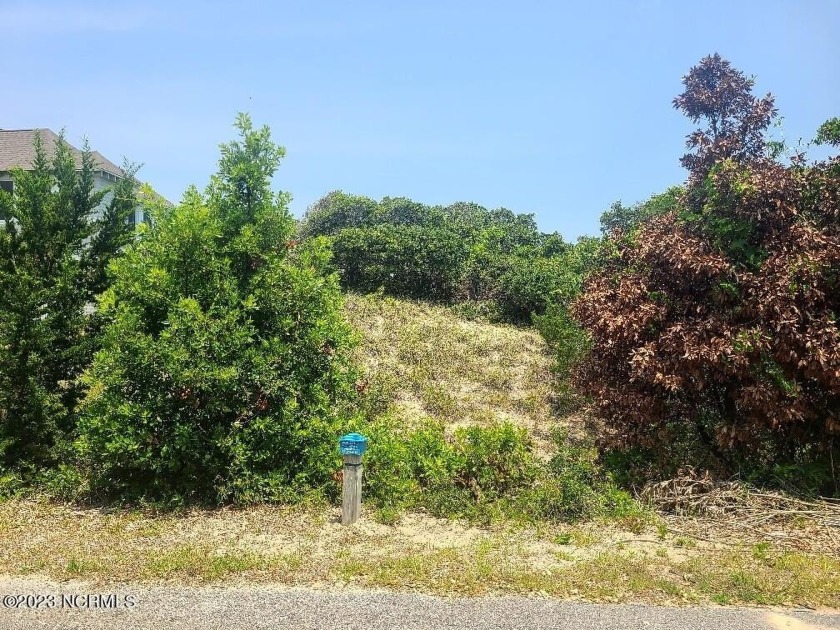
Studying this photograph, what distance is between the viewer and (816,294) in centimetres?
604

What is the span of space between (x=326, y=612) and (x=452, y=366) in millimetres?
9215

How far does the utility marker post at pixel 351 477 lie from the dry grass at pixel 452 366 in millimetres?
3650

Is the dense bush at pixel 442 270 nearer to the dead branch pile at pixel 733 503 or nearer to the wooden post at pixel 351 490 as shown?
the dead branch pile at pixel 733 503

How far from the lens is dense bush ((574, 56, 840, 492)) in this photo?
6.11m

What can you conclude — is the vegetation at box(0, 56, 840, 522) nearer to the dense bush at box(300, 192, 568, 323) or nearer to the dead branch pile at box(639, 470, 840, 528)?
Result: the dead branch pile at box(639, 470, 840, 528)

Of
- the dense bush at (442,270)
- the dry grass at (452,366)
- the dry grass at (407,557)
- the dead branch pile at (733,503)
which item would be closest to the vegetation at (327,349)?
the dead branch pile at (733,503)

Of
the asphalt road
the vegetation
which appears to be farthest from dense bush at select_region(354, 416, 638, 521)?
the asphalt road

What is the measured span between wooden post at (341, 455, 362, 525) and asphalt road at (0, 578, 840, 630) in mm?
1622

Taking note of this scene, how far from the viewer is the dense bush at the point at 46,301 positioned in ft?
22.2

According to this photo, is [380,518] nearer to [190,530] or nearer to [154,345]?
[190,530]

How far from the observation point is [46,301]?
273 inches

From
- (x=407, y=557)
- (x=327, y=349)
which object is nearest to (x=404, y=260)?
(x=327, y=349)

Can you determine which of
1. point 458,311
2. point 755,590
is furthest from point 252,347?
point 458,311

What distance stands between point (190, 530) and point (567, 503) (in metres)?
3.40
